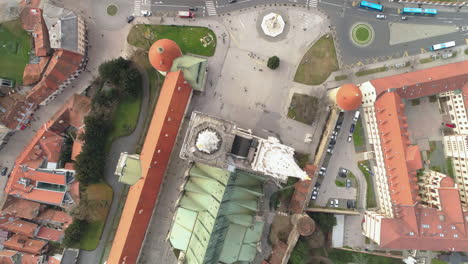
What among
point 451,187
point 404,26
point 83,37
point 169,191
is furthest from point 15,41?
point 451,187

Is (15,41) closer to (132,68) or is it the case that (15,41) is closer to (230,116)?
(132,68)

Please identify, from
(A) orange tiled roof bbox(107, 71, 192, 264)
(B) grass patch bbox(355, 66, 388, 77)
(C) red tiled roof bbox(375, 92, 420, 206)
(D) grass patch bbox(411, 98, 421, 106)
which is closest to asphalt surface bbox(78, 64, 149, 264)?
(A) orange tiled roof bbox(107, 71, 192, 264)

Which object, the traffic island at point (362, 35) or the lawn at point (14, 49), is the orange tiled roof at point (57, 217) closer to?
the lawn at point (14, 49)

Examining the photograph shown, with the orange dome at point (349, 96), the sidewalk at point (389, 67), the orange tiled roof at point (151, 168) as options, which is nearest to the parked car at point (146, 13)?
the orange tiled roof at point (151, 168)

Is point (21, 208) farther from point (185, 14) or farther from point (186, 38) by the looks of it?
point (185, 14)

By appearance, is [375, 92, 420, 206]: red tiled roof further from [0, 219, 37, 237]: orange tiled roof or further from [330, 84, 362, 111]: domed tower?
[0, 219, 37, 237]: orange tiled roof

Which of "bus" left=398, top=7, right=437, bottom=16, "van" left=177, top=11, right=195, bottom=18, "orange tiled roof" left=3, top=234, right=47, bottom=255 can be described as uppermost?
"bus" left=398, top=7, right=437, bottom=16

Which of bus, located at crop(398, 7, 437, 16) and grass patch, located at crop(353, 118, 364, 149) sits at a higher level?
bus, located at crop(398, 7, 437, 16)
